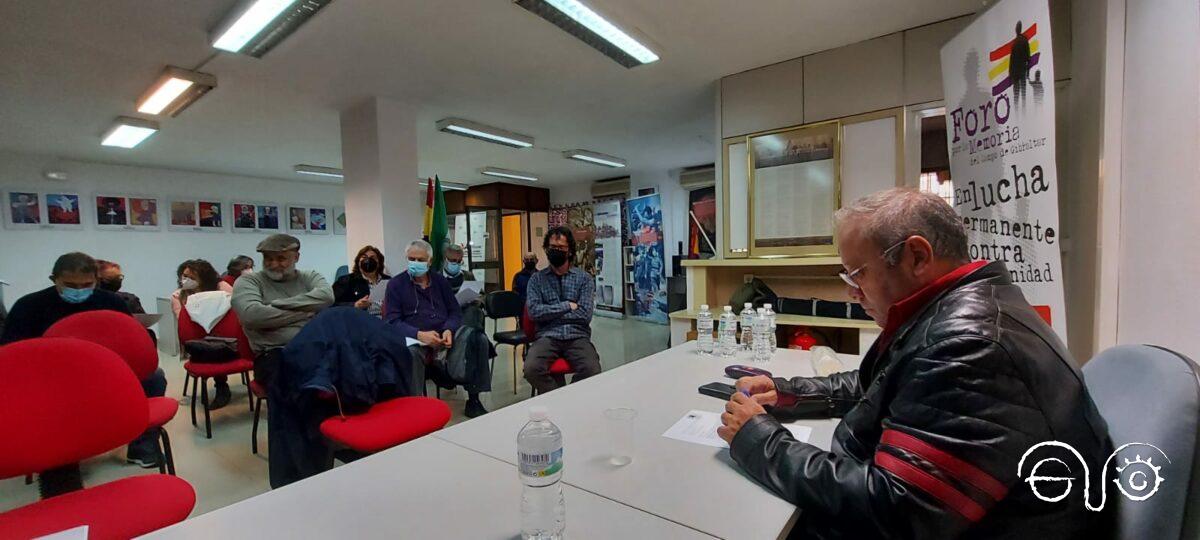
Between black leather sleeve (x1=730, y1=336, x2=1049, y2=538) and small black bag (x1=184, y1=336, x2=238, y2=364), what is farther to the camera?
small black bag (x1=184, y1=336, x2=238, y2=364)

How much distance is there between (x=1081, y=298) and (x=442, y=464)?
3.41 metres

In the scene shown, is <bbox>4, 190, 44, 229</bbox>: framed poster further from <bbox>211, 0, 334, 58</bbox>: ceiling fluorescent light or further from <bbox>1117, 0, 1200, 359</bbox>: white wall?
<bbox>1117, 0, 1200, 359</bbox>: white wall

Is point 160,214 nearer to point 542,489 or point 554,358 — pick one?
point 554,358

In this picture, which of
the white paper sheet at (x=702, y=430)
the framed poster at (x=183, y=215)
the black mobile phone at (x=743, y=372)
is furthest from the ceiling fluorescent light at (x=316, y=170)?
the white paper sheet at (x=702, y=430)

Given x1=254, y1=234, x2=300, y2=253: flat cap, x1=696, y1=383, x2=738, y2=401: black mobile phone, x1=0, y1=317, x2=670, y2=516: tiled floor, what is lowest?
x1=0, y1=317, x2=670, y2=516: tiled floor

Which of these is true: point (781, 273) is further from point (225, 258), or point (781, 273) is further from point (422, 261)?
point (225, 258)

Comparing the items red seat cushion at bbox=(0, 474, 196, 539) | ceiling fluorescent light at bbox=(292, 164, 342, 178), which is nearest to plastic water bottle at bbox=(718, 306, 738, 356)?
red seat cushion at bbox=(0, 474, 196, 539)

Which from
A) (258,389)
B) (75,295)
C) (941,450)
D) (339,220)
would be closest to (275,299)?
(258,389)

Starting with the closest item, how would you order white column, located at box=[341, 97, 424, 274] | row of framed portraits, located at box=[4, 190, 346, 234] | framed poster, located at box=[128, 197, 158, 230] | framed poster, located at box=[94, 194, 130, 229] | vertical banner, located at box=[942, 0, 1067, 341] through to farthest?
vertical banner, located at box=[942, 0, 1067, 341], white column, located at box=[341, 97, 424, 274], row of framed portraits, located at box=[4, 190, 346, 234], framed poster, located at box=[94, 194, 130, 229], framed poster, located at box=[128, 197, 158, 230]

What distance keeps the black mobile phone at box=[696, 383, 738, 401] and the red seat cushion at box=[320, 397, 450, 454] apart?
3.75 ft

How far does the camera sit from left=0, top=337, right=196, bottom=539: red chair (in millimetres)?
1248

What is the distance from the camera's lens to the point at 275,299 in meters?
3.00

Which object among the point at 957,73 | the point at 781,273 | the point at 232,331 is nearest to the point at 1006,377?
the point at 957,73

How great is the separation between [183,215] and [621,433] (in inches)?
348
